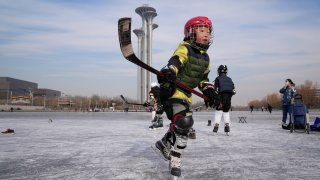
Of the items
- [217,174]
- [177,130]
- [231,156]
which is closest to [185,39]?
[177,130]

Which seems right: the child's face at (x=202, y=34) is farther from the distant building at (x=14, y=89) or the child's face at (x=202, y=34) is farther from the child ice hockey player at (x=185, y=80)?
the distant building at (x=14, y=89)

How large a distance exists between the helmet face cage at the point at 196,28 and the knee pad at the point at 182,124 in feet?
2.89

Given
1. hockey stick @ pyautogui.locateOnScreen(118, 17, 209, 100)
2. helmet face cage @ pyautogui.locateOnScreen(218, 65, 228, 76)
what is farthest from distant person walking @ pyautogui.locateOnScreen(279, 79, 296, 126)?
hockey stick @ pyautogui.locateOnScreen(118, 17, 209, 100)

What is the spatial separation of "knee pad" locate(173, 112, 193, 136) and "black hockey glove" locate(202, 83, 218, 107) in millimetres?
390

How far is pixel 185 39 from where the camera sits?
3.62m

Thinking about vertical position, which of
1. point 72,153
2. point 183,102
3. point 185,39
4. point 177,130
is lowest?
point 72,153

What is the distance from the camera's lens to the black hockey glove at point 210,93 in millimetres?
3484

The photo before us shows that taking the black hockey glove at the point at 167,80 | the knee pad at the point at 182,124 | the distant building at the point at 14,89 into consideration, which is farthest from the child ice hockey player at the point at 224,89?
the distant building at the point at 14,89

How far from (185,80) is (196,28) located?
2.14 feet

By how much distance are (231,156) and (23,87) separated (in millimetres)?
165328

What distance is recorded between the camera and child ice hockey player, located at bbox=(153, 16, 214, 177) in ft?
10.5

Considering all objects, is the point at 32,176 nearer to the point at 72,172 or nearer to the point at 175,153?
the point at 72,172

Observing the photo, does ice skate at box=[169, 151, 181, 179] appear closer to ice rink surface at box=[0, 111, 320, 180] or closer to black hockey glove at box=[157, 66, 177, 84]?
ice rink surface at box=[0, 111, 320, 180]

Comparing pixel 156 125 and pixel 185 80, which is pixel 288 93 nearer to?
pixel 156 125
